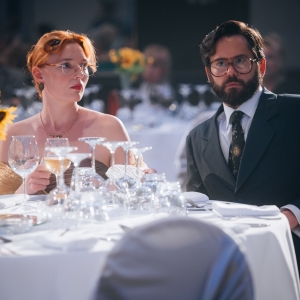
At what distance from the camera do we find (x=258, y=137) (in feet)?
9.21

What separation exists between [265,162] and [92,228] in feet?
3.56

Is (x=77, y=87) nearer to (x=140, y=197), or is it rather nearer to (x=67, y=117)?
(x=67, y=117)

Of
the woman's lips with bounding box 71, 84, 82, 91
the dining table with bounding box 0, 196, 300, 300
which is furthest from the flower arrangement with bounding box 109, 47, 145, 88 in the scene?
the dining table with bounding box 0, 196, 300, 300

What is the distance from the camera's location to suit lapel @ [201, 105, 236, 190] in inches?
112

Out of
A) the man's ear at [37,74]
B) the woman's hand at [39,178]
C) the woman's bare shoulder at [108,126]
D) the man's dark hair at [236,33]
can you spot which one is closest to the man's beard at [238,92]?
the man's dark hair at [236,33]

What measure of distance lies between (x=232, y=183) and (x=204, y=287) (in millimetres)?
1325

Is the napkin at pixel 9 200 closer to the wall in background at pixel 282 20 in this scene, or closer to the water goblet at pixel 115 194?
the water goblet at pixel 115 194

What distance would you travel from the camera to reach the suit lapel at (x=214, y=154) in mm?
2846

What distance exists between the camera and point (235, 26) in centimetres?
297

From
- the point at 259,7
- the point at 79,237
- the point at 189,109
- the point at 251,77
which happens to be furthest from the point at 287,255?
the point at 259,7

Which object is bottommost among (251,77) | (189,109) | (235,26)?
(189,109)

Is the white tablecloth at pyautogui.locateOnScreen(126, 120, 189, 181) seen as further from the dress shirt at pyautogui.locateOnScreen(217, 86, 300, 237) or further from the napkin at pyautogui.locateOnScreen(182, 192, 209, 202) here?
the napkin at pyautogui.locateOnScreen(182, 192, 209, 202)

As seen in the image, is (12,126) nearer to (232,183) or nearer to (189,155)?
(189,155)

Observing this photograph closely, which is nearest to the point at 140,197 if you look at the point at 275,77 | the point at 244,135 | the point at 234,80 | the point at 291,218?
the point at 291,218
